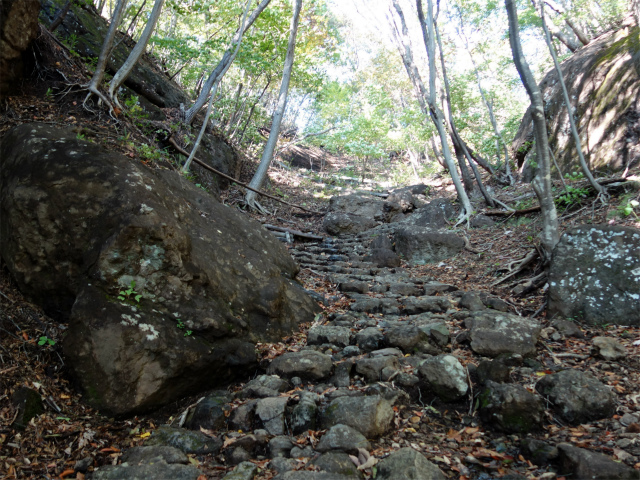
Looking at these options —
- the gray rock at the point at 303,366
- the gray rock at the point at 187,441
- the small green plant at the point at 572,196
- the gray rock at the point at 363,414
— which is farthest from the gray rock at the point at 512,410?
the small green plant at the point at 572,196

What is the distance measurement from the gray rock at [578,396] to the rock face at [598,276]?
5.52ft

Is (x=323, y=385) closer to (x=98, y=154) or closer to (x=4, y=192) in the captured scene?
(x=98, y=154)

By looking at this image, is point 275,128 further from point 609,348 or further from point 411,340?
point 609,348

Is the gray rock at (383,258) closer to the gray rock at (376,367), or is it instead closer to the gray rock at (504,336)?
the gray rock at (504,336)

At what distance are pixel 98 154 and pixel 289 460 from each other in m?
3.68

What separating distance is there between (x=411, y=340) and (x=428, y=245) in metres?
5.09

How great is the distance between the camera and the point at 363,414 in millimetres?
2756

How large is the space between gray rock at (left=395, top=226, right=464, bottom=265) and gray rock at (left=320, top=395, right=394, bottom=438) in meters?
6.16

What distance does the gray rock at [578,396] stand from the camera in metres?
2.73

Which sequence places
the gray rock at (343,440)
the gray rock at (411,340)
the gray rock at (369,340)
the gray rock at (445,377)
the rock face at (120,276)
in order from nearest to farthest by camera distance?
the gray rock at (343,440), the rock face at (120,276), the gray rock at (445,377), the gray rock at (411,340), the gray rock at (369,340)

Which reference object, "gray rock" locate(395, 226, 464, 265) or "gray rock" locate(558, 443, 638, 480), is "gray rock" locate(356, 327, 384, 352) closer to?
"gray rock" locate(558, 443, 638, 480)

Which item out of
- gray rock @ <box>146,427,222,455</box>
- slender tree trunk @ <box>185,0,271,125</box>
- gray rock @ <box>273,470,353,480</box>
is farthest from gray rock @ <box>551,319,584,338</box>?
slender tree trunk @ <box>185,0,271,125</box>

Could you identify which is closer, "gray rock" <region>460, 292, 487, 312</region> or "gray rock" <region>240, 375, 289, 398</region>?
"gray rock" <region>240, 375, 289, 398</region>

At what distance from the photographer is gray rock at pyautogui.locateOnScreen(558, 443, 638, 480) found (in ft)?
6.75
